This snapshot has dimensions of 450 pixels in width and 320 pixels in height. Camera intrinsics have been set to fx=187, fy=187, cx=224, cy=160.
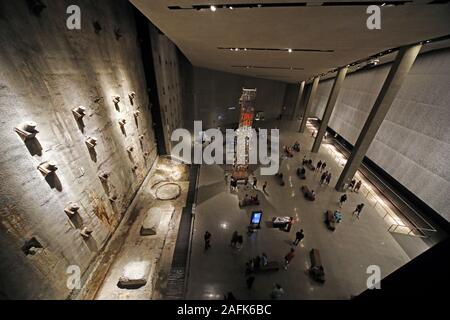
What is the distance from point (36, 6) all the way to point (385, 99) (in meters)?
15.7

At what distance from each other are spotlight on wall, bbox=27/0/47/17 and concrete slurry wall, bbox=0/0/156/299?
0.12 meters

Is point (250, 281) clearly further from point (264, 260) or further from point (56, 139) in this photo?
point (56, 139)

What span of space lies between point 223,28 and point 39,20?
5.92 m

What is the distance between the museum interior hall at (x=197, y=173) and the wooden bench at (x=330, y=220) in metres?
0.09

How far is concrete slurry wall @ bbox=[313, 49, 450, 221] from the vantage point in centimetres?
1095

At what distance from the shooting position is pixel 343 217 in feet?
38.0

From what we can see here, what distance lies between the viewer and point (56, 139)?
6164mm

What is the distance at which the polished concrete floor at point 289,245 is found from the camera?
7.68 metres

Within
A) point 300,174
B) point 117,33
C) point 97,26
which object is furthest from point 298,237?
point 117,33

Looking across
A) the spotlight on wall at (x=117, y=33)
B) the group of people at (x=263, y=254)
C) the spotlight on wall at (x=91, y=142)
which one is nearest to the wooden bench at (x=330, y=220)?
the group of people at (x=263, y=254)

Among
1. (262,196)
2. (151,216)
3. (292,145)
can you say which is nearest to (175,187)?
(151,216)

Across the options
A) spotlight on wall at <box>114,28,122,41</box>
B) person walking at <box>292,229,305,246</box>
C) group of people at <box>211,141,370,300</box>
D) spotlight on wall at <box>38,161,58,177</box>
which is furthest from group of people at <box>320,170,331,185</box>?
spotlight on wall at <box>114,28,122,41</box>
